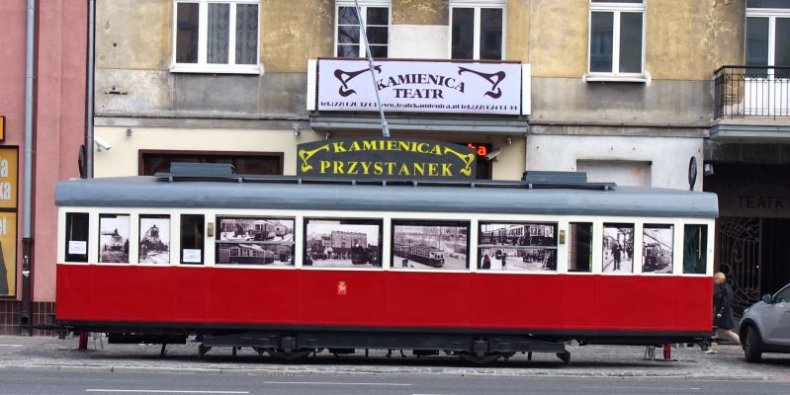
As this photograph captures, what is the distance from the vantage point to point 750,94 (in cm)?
2356

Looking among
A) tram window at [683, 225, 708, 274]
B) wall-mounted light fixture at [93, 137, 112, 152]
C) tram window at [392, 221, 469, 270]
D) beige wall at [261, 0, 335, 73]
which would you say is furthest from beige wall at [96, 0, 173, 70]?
tram window at [683, 225, 708, 274]

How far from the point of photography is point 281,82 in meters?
24.0

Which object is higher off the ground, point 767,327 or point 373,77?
point 373,77

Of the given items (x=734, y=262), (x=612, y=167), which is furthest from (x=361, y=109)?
(x=734, y=262)

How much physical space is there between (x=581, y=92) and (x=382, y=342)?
27.0 feet

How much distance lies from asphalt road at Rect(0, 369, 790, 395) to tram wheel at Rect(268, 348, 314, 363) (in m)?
1.46

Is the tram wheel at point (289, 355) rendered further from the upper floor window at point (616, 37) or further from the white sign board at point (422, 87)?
the upper floor window at point (616, 37)

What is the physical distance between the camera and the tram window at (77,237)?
18188mm

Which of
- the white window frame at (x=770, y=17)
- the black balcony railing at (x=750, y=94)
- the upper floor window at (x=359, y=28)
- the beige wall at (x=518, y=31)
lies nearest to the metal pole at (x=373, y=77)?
the upper floor window at (x=359, y=28)

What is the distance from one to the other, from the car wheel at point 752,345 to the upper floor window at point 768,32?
6326 millimetres

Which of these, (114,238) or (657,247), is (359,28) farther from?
(657,247)

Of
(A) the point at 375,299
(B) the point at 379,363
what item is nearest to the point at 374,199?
(A) the point at 375,299

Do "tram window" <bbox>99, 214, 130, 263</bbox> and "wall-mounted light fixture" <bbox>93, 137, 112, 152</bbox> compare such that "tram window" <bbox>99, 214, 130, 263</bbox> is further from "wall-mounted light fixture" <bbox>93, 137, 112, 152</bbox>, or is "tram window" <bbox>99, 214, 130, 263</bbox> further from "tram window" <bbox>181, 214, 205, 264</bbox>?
"wall-mounted light fixture" <bbox>93, 137, 112, 152</bbox>

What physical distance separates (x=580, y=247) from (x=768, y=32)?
8.56m
